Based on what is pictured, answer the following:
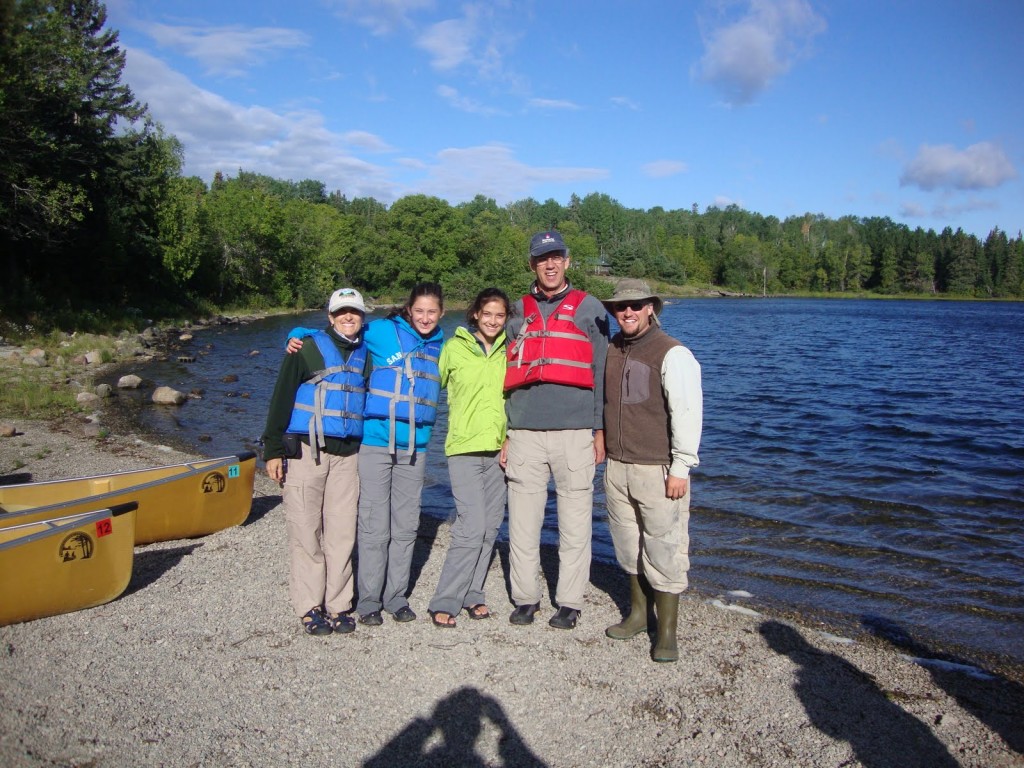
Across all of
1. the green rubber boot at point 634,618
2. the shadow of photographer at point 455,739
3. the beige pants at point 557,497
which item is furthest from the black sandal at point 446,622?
the green rubber boot at point 634,618

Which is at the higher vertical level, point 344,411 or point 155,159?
point 155,159

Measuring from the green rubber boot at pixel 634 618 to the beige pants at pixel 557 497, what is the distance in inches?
12.8

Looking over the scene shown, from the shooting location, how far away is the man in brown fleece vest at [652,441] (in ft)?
15.3

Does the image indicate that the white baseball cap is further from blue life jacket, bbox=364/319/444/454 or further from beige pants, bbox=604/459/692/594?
beige pants, bbox=604/459/692/594

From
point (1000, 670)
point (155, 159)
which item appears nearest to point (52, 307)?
point (155, 159)

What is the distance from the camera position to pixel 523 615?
A: 5.45 m

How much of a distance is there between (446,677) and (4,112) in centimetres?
2606

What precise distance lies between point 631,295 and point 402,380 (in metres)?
1.66

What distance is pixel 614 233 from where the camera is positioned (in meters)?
134

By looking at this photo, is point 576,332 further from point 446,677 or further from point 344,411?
point 446,677

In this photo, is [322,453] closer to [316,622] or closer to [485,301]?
[316,622]

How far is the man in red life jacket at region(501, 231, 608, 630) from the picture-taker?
16.3ft

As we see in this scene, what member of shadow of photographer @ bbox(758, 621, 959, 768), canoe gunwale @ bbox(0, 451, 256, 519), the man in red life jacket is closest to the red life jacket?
the man in red life jacket

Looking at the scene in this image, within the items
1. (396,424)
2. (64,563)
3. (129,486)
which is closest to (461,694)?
(396,424)
